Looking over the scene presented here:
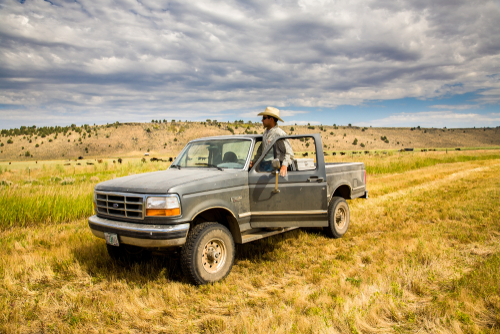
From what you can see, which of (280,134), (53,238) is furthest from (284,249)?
(53,238)

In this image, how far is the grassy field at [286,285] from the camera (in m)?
3.46

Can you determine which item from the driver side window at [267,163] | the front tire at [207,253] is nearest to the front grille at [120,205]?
the front tire at [207,253]

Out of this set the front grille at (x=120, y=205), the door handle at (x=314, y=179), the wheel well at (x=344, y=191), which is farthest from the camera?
the wheel well at (x=344, y=191)

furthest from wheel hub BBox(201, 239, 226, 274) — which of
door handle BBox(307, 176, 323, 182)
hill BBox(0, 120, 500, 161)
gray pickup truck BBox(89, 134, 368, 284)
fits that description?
hill BBox(0, 120, 500, 161)

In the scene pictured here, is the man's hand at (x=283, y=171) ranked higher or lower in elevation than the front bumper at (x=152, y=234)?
higher

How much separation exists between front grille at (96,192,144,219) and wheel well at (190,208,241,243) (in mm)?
879

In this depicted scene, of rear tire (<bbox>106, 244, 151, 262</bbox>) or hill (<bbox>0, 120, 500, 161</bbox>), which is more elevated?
hill (<bbox>0, 120, 500, 161</bbox>)

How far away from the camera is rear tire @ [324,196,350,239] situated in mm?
6398

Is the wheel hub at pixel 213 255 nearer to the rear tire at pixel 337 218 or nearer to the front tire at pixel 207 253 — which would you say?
the front tire at pixel 207 253

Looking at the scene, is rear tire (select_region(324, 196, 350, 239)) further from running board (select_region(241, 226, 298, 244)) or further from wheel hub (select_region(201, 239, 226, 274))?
wheel hub (select_region(201, 239, 226, 274))

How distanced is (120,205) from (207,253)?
4.51ft

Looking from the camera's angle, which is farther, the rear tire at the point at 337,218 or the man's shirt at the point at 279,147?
the rear tire at the point at 337,218

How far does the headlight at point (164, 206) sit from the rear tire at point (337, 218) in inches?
133

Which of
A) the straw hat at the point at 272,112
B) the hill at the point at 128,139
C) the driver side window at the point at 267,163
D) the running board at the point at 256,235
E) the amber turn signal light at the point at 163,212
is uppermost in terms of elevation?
the hill at the point at 128,139
